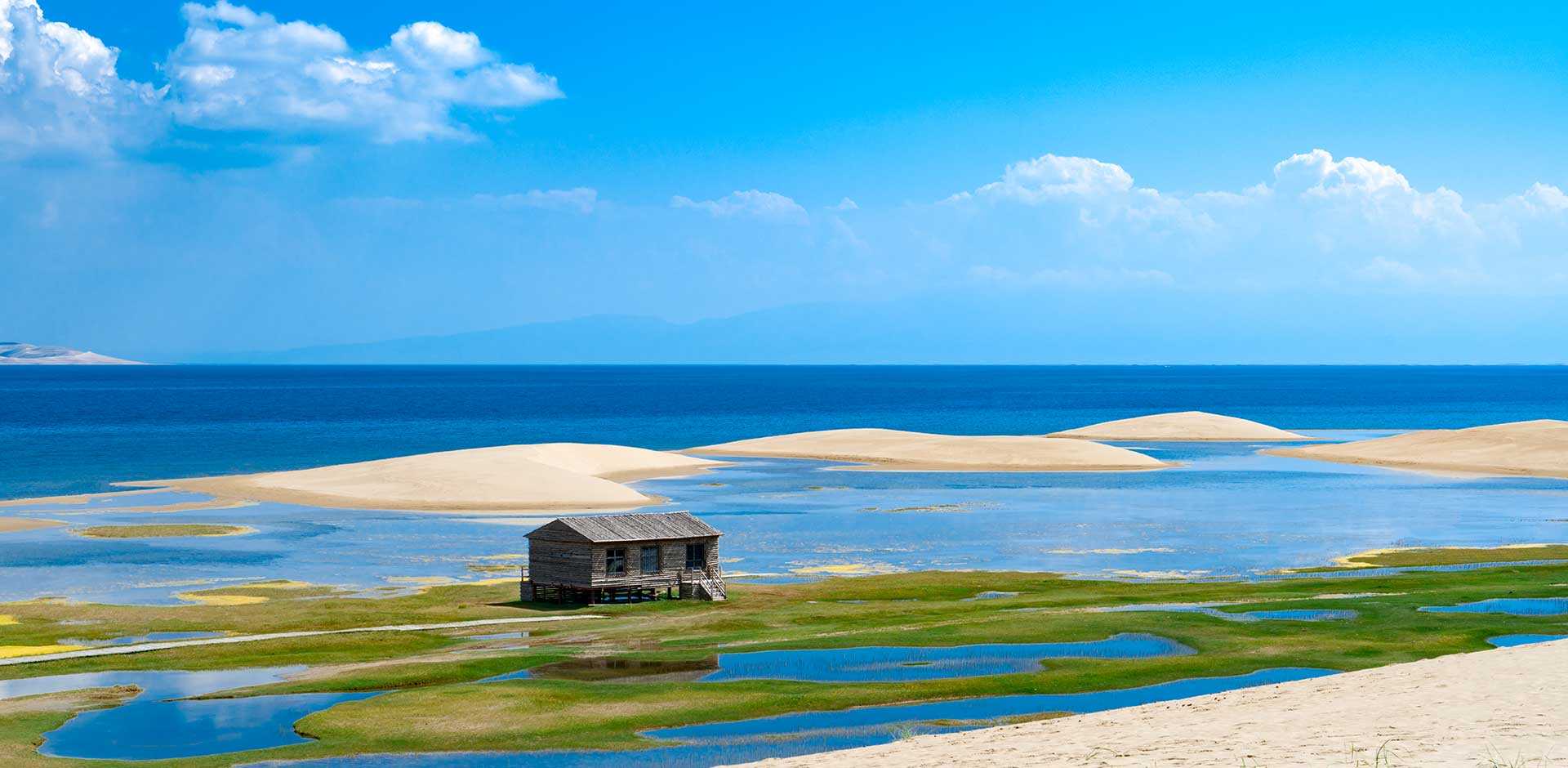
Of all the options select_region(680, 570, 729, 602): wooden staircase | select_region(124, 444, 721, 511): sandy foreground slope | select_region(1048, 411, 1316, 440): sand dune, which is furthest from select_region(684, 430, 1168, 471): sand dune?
select_region(680, 570, 729, 602): wooden staircase

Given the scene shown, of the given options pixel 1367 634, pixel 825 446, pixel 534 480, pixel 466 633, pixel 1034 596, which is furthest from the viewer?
pixel 825 446

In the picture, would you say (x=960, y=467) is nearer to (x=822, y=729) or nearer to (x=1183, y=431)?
(x=1183, y=431)

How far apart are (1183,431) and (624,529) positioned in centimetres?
12580

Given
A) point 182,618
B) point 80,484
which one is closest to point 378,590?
point 182,618

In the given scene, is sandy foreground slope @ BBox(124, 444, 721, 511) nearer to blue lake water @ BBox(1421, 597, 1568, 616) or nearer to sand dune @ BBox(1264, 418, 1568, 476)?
blue lake water @ BBox(1421, 597, 1568, 616)

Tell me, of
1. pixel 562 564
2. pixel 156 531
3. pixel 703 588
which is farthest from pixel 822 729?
pixel 156 531

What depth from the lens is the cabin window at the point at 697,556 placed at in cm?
5666

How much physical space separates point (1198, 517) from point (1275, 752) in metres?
62.3

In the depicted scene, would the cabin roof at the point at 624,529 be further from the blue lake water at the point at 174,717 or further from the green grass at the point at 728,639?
the blue lake water at the point at 174,717

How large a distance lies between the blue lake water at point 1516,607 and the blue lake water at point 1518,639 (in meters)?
5.16

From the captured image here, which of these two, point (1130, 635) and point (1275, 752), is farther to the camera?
point (1130, 635)

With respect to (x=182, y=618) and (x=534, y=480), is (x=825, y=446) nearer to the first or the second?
(x=534, y=480)

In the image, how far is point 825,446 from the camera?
14400cm

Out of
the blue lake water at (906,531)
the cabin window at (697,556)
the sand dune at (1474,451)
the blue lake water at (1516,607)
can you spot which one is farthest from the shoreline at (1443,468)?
the cabin window at (697,556)
